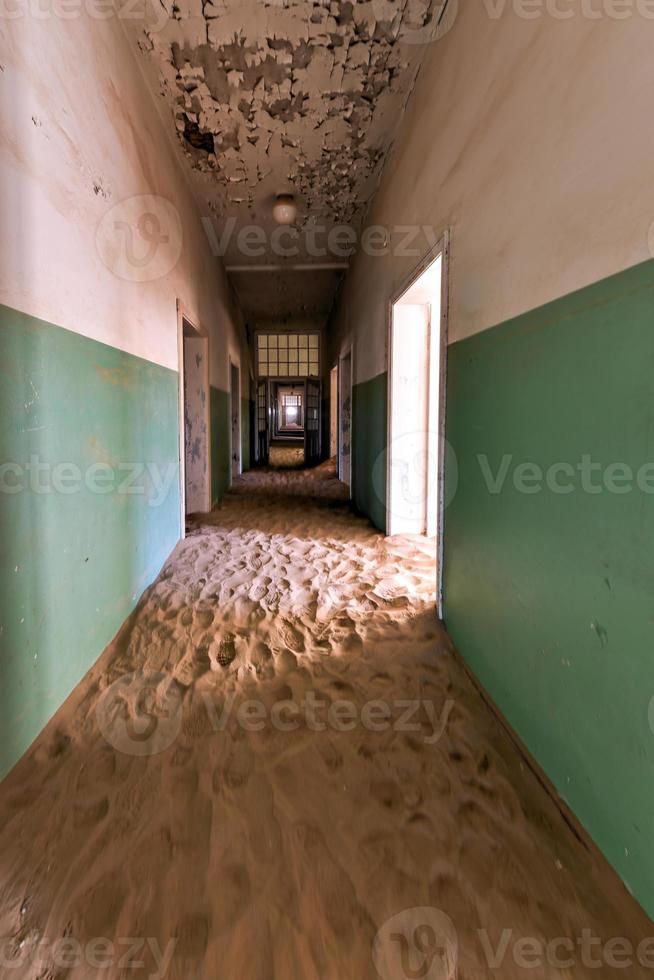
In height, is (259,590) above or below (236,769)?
above

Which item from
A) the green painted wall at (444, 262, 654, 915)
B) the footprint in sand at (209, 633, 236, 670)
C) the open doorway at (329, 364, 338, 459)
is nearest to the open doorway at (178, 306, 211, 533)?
the footprint in sand at (209, 633, 236, 670)

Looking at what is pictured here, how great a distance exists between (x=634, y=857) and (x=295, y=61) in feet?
12.1

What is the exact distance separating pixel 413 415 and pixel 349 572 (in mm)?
1490

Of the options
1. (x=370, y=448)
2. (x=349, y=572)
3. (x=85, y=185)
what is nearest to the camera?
(x=85, y=185)

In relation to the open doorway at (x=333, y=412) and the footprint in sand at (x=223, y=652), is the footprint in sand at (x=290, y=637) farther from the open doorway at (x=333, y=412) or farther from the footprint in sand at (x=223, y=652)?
the open doorway at (x=333, y=412)

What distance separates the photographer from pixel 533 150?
1.30 meters

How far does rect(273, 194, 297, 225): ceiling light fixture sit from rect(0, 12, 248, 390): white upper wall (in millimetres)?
1118

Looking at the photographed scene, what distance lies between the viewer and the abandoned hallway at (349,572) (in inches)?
37.1

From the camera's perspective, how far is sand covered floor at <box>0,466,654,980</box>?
2.98ft

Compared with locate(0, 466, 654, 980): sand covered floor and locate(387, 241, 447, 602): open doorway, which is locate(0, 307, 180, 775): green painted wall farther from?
locate(387, 241, 447, 602): open doorway

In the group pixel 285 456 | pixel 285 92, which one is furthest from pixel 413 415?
pixel 285 456

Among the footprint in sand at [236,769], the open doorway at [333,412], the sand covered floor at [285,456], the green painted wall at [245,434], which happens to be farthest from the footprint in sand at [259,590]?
the sand covered floor at [285,456]

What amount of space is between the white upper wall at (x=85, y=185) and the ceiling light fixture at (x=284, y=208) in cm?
112

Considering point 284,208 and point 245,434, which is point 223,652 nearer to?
point 284,208
